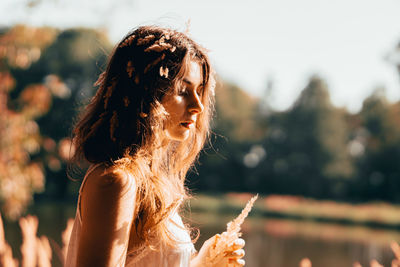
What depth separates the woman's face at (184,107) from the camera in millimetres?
1270

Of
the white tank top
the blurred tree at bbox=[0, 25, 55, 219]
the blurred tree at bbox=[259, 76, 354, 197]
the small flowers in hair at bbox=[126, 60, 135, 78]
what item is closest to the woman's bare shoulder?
the white tank top

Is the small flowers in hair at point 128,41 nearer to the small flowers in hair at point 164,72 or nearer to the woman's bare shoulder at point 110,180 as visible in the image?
the small flowers in hair at point 164,72

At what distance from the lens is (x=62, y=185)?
2511cm

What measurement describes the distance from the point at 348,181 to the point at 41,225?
21.2 m

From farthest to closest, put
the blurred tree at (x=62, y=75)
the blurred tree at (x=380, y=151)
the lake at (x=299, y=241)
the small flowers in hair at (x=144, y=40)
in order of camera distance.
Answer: the blurred tree at (x=380, y=151) < the blurred tree at (x=62, y=75) < the lake at (x=299, y=241) < the small flowers in hair at (x=144, y=40)

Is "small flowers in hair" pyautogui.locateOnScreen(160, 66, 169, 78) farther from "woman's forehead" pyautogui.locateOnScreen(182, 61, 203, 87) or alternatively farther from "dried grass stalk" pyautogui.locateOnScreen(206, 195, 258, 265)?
"dried grass stalk" pyautogui.locateOnScreen(206, 195, 258, 265)

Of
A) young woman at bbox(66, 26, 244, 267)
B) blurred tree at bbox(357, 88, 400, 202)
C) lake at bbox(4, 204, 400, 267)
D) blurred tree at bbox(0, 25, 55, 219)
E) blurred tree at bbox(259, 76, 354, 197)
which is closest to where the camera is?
young woman at bbox(66, 26, 244, 267)

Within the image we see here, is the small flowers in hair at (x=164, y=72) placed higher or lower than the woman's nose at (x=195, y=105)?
higher

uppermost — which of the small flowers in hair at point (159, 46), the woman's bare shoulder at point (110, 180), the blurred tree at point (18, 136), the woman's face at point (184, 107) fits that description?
the small flowers in hair at point (159, 46)

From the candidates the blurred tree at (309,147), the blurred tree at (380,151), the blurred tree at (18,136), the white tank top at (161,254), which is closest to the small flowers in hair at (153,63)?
the white tank top at (161,254)

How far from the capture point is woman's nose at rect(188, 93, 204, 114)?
4.21 ft

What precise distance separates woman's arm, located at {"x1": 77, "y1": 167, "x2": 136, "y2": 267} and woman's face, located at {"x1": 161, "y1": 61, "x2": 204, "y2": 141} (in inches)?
10.9

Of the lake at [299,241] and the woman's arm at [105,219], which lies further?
the lake at [299,241]

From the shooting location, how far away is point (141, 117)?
47.9 inches
